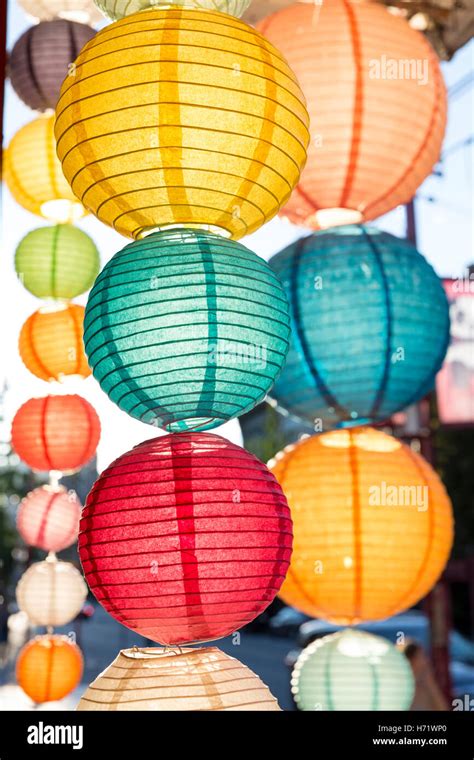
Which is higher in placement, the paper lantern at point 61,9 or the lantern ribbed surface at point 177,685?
the paper lantern at point 61,9

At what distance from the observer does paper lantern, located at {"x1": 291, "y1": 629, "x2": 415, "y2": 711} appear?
1.31 m

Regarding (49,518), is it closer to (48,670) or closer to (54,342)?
(48,670)

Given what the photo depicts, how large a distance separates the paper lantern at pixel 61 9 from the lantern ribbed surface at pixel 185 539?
1356mm

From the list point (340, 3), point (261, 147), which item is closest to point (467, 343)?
point (340, 3)

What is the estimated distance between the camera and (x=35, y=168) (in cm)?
188

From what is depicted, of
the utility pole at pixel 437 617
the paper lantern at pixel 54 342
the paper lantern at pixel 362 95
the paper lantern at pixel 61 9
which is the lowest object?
the utility pole at pixel 437 617

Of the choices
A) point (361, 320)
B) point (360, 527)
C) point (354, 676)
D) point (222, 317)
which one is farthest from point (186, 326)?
point (354, 676)

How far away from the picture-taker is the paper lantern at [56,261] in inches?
79.1

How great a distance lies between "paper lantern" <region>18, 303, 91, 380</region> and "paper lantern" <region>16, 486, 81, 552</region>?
437 mm

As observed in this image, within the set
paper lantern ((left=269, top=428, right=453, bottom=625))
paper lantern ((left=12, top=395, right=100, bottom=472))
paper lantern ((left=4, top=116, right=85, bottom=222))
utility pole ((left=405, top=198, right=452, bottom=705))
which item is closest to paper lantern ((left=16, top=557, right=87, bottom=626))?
paper lantern ((left=12, top=395, right=100, bottom=472))

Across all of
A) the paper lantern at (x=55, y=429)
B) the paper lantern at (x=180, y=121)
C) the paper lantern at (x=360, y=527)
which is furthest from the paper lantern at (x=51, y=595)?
the paper lantern at (x=180, y=121)

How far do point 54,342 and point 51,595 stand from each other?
2.33 feet

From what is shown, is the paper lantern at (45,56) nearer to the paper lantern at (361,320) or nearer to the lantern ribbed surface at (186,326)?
the paper lantern at (361,320)

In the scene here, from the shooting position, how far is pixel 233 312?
0.92 m
